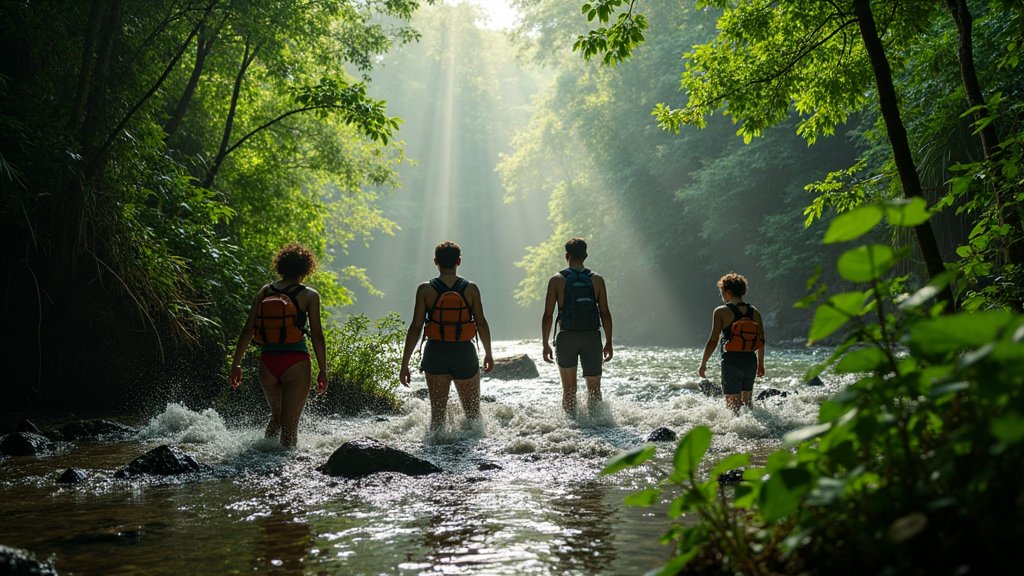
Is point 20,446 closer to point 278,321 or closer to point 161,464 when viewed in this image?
point 161,464

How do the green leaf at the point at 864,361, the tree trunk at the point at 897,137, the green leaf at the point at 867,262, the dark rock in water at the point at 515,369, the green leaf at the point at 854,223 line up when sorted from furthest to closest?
1. the dark rock in water at the point at 515,369
2. the tree trunk at the point at 897,137
3. the green leaf at the point at 864,361
4. the green leaf at the point at 867,262
5. the green leaf at the point at 854,223

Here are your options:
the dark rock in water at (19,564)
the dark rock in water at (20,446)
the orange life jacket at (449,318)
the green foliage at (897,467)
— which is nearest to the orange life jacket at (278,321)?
the orange life jacket at (449,318)

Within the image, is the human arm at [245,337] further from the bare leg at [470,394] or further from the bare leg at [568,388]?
the bare leg at [568,388]

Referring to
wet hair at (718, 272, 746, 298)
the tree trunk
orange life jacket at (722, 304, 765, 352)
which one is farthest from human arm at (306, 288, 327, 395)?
the tree trunk

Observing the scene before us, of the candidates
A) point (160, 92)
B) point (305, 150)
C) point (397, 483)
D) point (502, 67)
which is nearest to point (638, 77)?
point (305, 150)

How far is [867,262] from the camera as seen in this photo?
1914 mm

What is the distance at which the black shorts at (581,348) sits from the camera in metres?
8.45

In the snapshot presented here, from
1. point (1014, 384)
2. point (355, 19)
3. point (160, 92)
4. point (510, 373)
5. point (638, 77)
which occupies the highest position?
point (638, 77)

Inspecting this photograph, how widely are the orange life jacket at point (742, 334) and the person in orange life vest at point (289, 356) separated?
4192 mm

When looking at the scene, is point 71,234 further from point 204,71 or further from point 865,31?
point 865,31

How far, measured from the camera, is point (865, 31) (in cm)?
449

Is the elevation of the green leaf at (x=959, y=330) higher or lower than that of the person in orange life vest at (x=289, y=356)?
lower

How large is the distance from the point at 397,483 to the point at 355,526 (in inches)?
47.4

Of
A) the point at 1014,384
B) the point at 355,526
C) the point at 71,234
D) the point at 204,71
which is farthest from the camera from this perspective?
the point at 204,71
